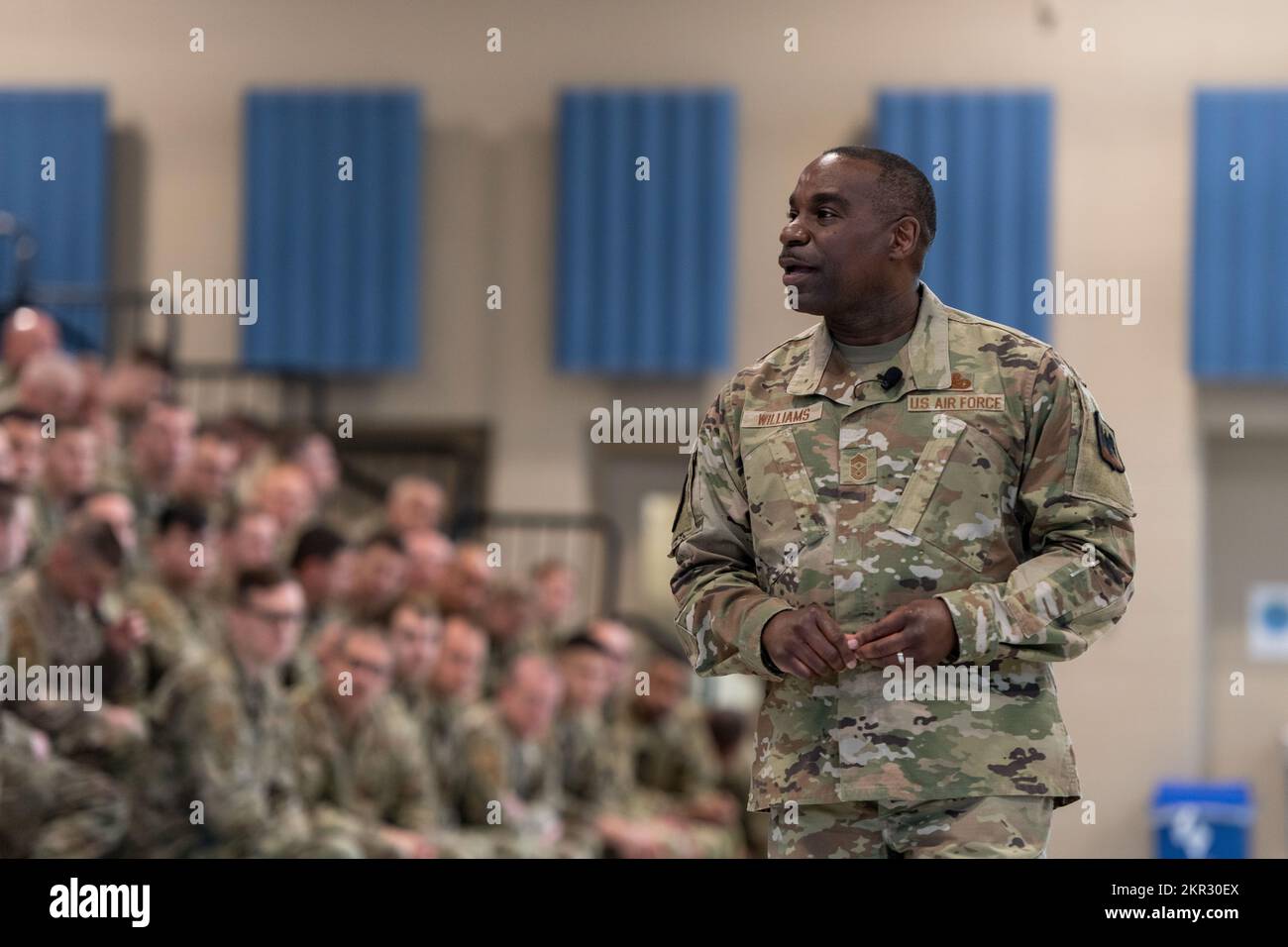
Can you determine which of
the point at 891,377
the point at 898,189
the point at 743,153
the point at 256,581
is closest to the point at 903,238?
the point at 898,189

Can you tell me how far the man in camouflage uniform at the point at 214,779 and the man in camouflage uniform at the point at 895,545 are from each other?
250cm

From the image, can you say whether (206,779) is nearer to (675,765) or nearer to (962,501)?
(675,765)

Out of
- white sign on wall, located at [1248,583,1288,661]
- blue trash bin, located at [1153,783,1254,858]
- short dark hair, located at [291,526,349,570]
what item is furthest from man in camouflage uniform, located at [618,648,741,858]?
white sign on wall, located at [1248,583,1288,661]

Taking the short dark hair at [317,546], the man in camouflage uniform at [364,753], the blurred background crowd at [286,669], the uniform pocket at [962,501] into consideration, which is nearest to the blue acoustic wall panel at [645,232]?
the blurred background crowd at [286,669]

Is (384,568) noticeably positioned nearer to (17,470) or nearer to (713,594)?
(17,470)

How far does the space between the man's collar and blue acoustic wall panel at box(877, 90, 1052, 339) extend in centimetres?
381

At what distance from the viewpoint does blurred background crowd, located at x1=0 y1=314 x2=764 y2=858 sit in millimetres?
4309

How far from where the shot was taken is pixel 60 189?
5961 mm

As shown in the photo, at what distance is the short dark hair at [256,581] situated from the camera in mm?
4539

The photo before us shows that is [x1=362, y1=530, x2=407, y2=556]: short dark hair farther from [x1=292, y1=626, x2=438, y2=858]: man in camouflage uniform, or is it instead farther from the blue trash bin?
the blue trash bin

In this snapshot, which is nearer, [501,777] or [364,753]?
[364,753]

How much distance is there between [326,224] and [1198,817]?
3528 millimetres

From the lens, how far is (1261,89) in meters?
5.91

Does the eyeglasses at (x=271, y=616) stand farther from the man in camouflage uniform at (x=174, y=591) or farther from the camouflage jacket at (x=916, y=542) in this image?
the camouflage jacket at (x=916, y=542)
